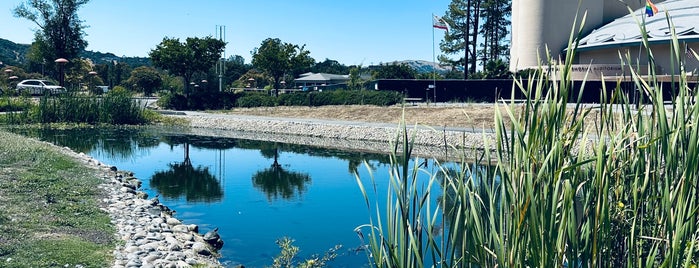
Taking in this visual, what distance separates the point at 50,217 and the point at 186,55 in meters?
29.3

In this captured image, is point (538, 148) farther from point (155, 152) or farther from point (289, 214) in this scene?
point (155, 152)

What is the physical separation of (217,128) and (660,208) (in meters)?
26.8

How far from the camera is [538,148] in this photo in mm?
2756

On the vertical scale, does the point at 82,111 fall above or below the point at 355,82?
below

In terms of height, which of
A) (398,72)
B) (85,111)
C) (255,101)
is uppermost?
(398,72)

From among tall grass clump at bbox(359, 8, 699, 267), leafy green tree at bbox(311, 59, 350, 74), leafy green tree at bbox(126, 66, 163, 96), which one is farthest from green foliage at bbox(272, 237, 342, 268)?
leafy green tree at bbox(311, 59, 350, 74)

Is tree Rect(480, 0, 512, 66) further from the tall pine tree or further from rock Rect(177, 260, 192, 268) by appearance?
rock Rect(177, 260, 192, 268)

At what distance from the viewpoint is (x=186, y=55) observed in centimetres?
3588

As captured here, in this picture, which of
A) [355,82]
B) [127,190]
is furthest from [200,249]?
[355,82]

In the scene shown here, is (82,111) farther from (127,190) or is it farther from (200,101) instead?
(127,190)

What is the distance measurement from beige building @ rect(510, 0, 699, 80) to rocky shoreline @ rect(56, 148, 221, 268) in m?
23.4

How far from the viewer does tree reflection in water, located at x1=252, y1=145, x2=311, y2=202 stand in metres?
13.4

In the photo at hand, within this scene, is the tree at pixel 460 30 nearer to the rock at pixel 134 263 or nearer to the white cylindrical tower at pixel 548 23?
the white cylindrical tower at pixel 548 23

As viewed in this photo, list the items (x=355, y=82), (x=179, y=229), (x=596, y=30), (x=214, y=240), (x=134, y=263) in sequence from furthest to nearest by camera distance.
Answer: (x=355, y=82) → (x=596, y=30) → (x=179, y=229) → (x=214, y=240) → (x=134, y=263)
